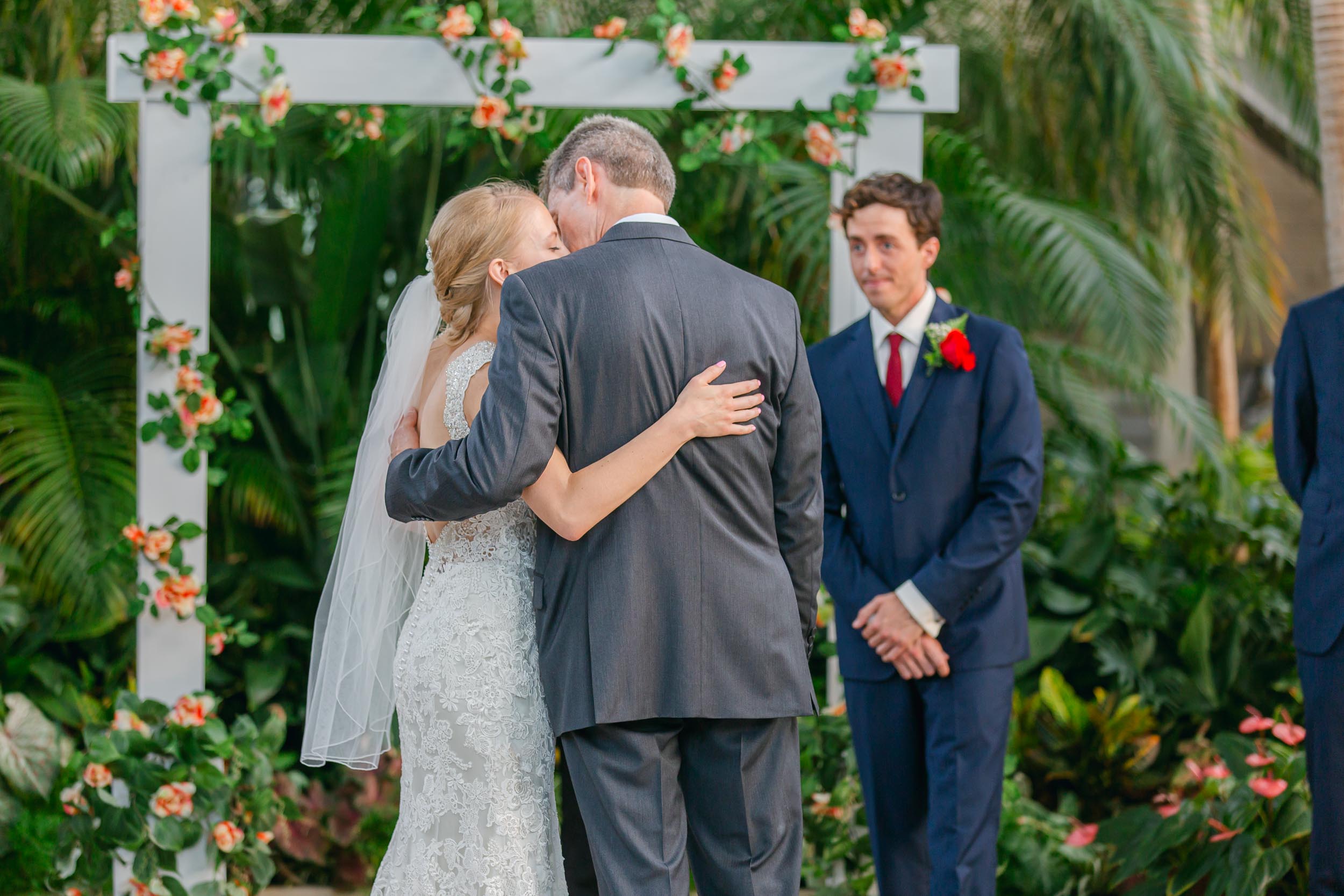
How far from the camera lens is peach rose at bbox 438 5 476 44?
337 cm

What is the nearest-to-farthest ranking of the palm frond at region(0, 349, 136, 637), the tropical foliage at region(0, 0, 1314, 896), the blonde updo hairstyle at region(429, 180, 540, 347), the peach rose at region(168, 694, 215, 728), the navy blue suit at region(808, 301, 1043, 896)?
the blonde updo hairstyle at region(429, 180, 540, 347) < the navy blue suit at region(808, 301, 1043, 896) < the peach rose at region(168, 694, 215, 728) < the tropical foliage at region(0, 0, 1314, 896) < the palm frond at region(0, 349, 136, 637)

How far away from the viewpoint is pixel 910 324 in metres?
2.96

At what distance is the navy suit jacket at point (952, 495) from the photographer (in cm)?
283

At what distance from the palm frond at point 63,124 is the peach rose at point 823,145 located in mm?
2304

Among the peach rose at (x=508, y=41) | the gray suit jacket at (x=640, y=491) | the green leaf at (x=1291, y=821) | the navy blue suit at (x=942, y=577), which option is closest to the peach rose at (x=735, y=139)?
the peach rose at (x=508, y=41)

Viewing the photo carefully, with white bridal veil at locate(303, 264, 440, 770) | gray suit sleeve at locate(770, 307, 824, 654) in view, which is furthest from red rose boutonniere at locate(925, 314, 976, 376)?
white bridal veil at locate(303, 264, 440, 770)

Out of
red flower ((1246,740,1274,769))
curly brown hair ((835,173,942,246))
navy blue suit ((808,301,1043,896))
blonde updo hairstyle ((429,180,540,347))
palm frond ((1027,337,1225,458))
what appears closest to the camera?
blonde updo hairstyle ((429,180,540,347))

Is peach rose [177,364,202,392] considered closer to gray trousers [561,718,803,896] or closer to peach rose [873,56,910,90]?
gray trousers [561,718,803,896]

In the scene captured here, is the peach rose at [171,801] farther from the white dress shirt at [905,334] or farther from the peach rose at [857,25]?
the peach rose at [857,25]

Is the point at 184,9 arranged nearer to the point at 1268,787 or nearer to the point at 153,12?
the point at 153,12

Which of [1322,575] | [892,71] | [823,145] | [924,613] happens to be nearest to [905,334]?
[924,613]

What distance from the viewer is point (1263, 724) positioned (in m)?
3.37

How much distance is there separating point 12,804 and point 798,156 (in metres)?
3.84

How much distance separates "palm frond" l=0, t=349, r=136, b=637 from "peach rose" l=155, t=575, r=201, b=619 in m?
0.63
